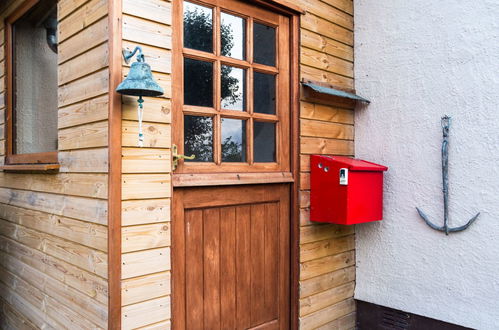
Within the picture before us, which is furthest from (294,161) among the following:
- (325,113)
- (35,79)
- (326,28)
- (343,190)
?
(35,79)

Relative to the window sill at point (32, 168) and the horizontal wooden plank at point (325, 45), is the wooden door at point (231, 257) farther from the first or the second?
the horizontal wooden plank at point (325, 45)

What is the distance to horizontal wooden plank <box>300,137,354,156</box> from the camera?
2825mm

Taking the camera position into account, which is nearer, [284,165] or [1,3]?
[284,165]

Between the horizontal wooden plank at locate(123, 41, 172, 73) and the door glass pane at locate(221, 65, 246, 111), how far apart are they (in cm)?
43

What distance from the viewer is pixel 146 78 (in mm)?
1815

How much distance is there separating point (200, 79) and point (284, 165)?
0.85 m

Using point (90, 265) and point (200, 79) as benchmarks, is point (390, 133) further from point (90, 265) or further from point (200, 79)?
point (90, 265)

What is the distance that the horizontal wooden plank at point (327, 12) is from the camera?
2.86 metres

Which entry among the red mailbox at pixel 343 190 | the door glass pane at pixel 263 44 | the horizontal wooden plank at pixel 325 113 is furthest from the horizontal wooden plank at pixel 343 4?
the red mailbox at pixel 343 190

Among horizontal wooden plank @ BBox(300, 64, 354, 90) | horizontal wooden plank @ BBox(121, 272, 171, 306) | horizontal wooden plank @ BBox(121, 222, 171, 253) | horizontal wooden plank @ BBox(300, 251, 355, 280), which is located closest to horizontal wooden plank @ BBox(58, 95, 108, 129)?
horizontal wooden plank @ BBox(121, 222, 171, 253)

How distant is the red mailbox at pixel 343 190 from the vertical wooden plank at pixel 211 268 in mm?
801

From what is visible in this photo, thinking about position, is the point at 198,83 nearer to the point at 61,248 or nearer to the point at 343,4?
the point at 61,248

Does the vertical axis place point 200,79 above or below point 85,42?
below

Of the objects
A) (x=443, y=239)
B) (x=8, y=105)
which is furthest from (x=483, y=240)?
(x=8, y=105)
